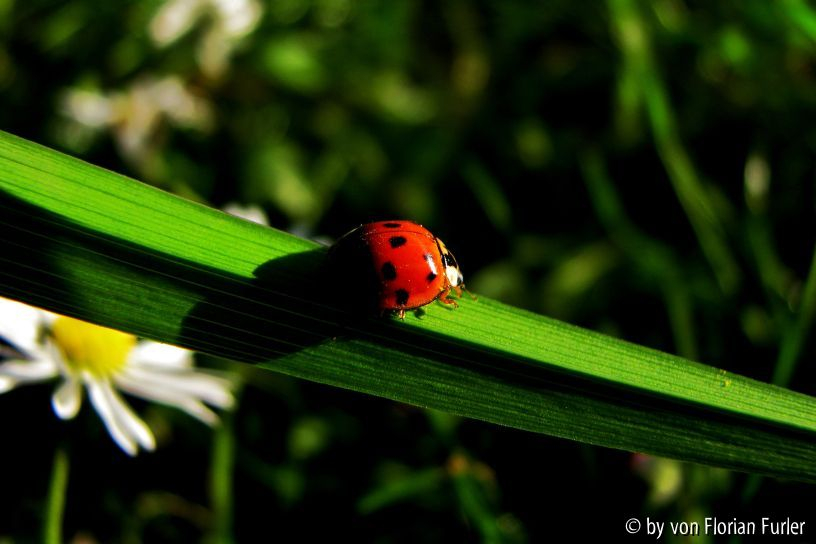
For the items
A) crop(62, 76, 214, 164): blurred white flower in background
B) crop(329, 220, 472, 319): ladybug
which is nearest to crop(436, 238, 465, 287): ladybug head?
crop(329, 220, 472, 319): ladybug

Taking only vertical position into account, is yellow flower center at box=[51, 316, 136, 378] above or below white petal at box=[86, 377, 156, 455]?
above

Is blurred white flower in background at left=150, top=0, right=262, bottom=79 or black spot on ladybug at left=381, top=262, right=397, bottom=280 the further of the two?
blurred white flower in background at left=150, top=0, right=262, bottom=79

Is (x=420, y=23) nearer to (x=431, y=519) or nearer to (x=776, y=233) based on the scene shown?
(x=776, y=233)

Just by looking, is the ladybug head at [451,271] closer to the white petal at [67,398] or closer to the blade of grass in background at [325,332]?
the blade of grass in background at [325,332]

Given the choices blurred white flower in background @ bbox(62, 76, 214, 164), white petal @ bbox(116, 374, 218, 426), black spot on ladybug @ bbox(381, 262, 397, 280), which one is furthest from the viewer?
blurred white flower in background @ bbox(62, 76, 214, 164)

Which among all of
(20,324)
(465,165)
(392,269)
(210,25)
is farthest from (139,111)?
(392,269)

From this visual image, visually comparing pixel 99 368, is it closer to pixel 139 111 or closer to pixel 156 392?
pixel 156 392

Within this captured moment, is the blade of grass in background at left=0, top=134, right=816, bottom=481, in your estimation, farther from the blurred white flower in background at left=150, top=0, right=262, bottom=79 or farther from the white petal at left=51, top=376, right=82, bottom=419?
the blurred white flower in background at left=150, top=0, right=262, bottom=79

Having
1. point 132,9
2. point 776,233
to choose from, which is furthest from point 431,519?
point 132,9

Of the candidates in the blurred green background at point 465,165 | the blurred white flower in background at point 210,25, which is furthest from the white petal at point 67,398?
the blurred white flower in background at point 210,25

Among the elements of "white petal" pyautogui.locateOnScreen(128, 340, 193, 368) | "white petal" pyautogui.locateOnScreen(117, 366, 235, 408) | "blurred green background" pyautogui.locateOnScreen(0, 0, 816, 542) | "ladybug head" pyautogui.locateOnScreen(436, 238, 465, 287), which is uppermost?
"blurred green background" pyautogui.locateOnScreen(0, 0, 816, 542)
